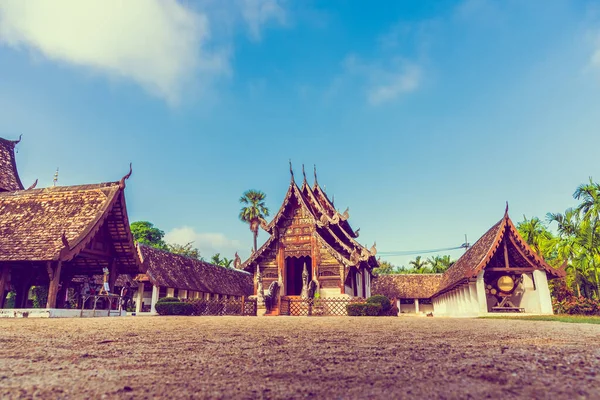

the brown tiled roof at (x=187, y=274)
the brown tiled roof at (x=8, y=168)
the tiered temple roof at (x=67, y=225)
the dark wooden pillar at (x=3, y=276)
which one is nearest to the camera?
the tiered temple roof at (x=67, y=225)

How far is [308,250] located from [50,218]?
12051 mm

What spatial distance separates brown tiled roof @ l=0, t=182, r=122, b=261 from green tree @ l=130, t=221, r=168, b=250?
3737cm

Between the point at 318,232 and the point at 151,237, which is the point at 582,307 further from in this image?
the point at 151,237

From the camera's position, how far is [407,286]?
3772cm

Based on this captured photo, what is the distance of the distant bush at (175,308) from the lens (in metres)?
16.7

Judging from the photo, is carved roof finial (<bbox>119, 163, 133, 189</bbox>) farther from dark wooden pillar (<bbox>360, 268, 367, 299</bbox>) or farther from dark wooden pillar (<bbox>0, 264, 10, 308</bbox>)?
dark wooden pillar (<bbox>360, 268, 367, 299</bbox>)

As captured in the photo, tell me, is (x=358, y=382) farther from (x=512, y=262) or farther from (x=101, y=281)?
(x=512, y=262)

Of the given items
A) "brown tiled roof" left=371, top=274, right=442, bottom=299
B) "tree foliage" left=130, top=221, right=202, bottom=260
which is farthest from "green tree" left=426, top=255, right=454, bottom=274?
"tree foliage" left=130, top=221, right=202, bottom=260

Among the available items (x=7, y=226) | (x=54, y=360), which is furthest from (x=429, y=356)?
(x=7, y=226)

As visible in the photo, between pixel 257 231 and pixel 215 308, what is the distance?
2627 centimetres

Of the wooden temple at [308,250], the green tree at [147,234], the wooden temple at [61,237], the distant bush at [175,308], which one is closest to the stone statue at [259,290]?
the wooden temple at [308,250]

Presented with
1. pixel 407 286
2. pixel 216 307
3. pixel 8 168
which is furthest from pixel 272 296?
pixel 407 286

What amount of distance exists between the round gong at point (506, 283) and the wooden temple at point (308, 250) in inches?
283

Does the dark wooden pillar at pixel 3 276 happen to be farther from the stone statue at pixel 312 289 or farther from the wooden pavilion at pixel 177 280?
the stone statue at pixel 312 289
